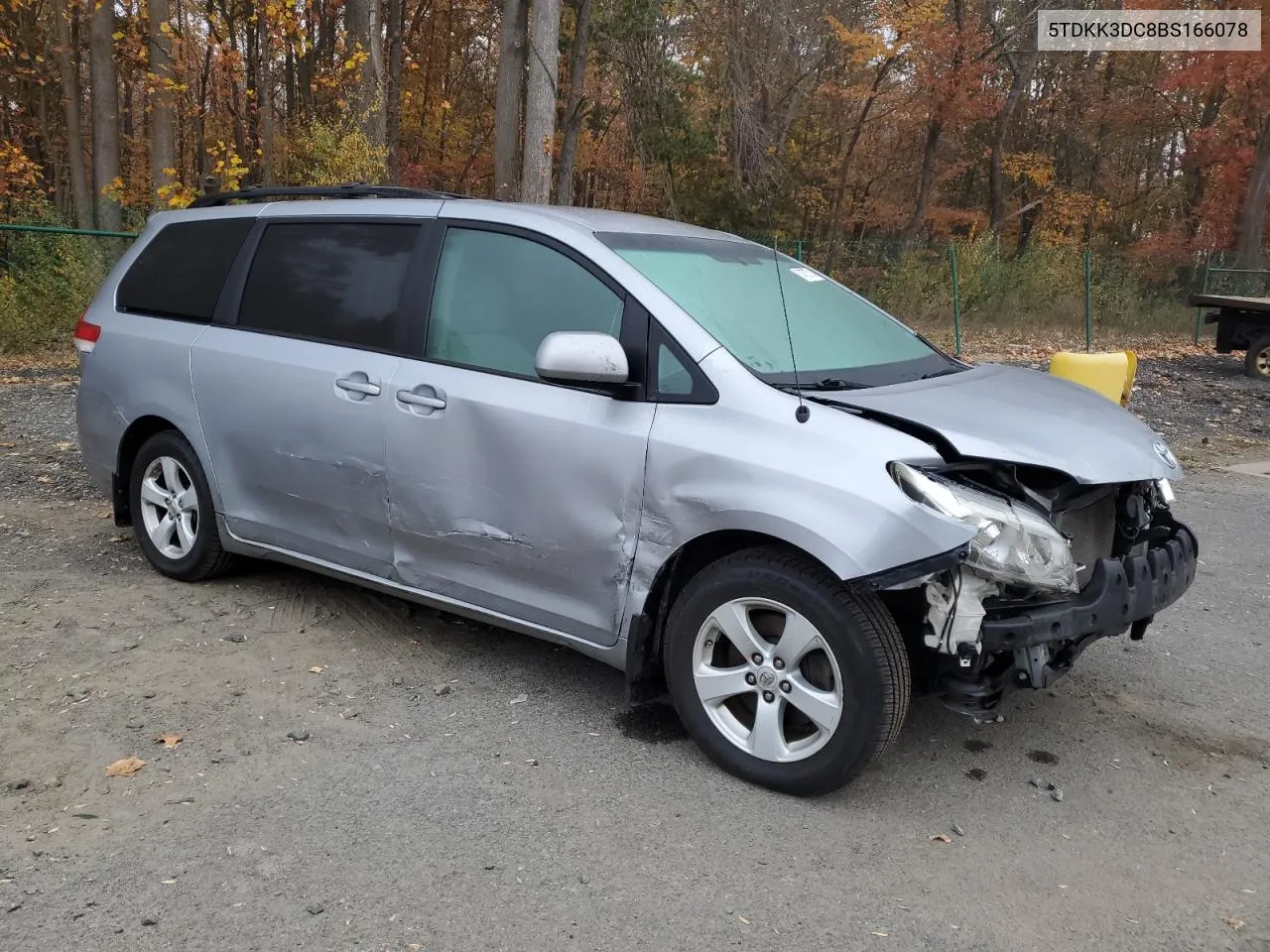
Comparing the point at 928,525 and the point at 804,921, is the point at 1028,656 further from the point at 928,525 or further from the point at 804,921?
the point at 804,921

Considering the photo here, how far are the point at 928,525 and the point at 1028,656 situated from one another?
55 cm

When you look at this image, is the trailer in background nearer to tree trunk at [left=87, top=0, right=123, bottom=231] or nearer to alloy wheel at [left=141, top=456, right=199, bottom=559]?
alloy wheel at [left=141, top=456, right=199, bottom=559]

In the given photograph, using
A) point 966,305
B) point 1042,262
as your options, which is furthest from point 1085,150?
point 966,305

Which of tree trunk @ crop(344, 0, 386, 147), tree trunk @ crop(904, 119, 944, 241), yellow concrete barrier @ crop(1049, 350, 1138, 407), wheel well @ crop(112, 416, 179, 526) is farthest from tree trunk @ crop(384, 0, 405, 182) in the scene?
wheel well @ crop(112, 416, 179, 526)

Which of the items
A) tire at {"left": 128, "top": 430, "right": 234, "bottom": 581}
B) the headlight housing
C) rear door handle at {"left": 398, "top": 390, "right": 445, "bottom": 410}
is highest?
rear door handle at {"left": 398, "top": 390, "right": 445, "bottom": 410}

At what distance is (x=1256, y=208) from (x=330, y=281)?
87.9ft

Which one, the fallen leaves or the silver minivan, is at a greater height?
the silver minivan

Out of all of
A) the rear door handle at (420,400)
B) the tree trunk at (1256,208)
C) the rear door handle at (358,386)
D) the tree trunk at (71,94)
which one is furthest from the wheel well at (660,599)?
the tree trunk at (1256,208)

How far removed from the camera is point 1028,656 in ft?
10.2

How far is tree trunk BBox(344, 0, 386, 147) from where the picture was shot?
15.6m

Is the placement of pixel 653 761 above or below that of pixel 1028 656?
below

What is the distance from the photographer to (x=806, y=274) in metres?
4.57

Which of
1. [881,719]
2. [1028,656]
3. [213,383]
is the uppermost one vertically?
[213,383]

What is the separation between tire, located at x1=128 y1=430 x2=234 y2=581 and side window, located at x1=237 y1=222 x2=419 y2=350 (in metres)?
0.77
